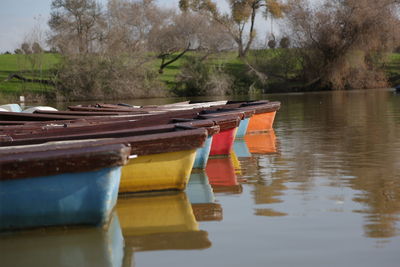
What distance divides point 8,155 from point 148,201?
2048mm

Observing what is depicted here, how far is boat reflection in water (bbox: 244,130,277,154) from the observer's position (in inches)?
528

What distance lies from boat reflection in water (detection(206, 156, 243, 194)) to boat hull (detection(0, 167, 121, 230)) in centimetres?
251

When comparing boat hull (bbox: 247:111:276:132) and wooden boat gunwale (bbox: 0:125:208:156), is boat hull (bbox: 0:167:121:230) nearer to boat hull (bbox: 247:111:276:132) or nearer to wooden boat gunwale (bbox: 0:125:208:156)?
wooden boat gunwale (bbox: 0:125:208:156)

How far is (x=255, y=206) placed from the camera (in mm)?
7582

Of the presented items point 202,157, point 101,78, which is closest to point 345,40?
point 101,78

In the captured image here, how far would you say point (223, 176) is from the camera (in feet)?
32.5

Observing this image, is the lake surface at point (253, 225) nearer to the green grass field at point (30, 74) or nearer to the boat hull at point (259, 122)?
the boat hull at point (259, 122)

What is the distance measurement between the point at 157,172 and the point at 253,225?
176cm

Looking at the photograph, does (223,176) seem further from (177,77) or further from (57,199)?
(177,77)

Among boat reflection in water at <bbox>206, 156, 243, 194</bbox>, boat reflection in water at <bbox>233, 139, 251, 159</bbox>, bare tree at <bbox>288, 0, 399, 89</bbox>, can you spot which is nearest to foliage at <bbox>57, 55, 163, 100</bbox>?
bare tree at <bbox>288, 0, 399, 89</bbox>

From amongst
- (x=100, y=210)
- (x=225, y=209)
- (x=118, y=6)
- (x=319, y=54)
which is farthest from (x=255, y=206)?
(x=118, y=6)

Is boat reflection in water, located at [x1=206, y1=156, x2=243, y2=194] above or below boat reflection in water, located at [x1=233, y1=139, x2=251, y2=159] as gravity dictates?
above

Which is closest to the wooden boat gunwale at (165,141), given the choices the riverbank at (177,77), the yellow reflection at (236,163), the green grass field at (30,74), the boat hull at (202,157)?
the boat hull at (202,157)

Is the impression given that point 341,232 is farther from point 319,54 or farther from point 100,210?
point 319,54
